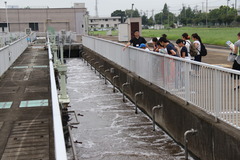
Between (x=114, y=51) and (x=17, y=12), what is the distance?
6918 centimetres

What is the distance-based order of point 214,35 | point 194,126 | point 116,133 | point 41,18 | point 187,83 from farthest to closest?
point 41,18, point 214,35, point 116,133, point 187,83, point 194,126

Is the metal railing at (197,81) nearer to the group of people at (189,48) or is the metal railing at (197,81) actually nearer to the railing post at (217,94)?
the railing post at (217,94)

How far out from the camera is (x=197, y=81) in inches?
321

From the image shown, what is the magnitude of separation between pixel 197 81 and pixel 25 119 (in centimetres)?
379

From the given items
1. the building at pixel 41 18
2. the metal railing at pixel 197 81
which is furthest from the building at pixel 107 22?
the metal railing at pixel 197 81

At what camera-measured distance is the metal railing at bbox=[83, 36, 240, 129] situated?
22.1 ft

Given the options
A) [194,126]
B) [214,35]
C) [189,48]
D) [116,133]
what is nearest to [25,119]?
[116,133]

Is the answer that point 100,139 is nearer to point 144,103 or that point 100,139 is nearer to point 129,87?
point 144,103

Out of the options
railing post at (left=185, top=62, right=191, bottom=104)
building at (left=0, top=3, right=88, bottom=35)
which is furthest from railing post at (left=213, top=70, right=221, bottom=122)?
building at (left=0, top=3, right=88, bottom=35)

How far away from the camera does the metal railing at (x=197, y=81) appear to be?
6.74m

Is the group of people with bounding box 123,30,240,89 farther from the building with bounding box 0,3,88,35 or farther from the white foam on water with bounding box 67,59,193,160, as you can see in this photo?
the building with bounding box 0,3,88,35

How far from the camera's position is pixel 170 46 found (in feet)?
35.0

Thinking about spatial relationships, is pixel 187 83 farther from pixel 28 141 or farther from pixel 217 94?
pixel 28 141

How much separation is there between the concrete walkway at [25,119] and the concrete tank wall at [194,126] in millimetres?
2836
